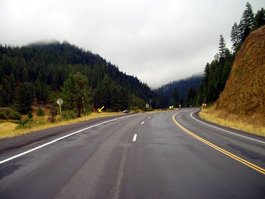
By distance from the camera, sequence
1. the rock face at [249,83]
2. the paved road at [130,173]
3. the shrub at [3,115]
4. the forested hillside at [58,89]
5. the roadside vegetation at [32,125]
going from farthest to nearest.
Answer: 1. the shrub at [3,115]
2. the forested hillside at [58,89]
3. the rock face at [249,83]
4. the roadside vegetation at [32,125]
5. the paved road at [130,173]

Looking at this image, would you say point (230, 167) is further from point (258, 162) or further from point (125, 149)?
point (125, 149)

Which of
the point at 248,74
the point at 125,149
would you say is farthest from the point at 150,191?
the point at 248,74

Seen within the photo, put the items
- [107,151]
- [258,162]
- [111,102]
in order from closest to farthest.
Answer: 1. [258,162]
2. [107,151]
3. [111,102]

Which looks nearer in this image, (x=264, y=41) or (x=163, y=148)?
(x=163, y=148)

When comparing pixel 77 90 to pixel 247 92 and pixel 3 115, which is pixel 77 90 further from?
pixel 3 115

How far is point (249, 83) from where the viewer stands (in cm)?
3616

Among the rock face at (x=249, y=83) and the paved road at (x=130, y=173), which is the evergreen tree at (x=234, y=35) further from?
the paved road at (x=130, y=173)

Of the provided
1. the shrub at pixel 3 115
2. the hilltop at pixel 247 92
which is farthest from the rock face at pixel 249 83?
the shrub at pixel 3 115

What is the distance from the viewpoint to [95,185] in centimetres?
657

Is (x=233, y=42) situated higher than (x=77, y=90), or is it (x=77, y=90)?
(x=233, y=42)

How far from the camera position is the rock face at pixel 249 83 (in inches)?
1248

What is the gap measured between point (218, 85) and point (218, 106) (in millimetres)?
40479

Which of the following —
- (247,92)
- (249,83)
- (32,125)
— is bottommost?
(32,125)

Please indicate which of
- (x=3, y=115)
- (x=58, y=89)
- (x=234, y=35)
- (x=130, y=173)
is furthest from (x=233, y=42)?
(x=58, y=89)
